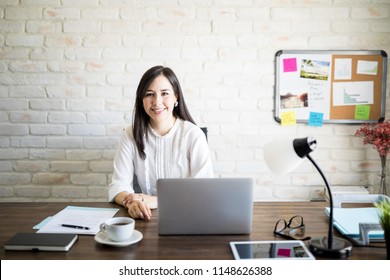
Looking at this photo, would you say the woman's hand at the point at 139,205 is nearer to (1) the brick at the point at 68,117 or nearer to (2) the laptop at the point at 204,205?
(2) the laptop at the point at 204,205

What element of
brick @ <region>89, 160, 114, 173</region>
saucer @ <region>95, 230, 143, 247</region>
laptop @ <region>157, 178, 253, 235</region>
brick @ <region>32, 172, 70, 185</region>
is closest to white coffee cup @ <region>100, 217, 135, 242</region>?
saucer @ <region>95, 230, 143, 247</region>

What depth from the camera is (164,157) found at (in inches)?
80.1

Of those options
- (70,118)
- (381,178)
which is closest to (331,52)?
(381,178)

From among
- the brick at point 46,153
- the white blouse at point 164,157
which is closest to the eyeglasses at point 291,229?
the white blouse at point 164,157

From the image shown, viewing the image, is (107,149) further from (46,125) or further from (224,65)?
(224,65)

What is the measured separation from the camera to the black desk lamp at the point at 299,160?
A: 116 centimetres

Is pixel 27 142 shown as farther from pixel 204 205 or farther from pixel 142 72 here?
pixel 204 205

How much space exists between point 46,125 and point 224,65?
1.24 meters

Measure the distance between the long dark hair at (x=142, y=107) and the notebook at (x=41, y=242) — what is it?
2.60ft

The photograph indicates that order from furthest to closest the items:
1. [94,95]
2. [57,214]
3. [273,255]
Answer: [94,95]
[57,214]
[273,255]

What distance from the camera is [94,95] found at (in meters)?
2.63

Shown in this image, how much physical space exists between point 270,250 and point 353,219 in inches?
17.3

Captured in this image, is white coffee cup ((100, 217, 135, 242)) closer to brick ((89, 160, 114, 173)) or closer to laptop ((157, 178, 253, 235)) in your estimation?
laptop ((157, 178, 253, 235))

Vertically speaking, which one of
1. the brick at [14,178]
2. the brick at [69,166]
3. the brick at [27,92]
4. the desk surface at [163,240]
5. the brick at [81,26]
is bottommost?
the brick at [14,178]
